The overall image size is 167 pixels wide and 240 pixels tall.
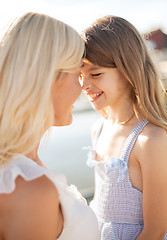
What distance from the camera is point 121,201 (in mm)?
1798

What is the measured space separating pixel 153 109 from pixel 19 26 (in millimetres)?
1015

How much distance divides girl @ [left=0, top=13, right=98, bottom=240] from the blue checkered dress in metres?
0.53

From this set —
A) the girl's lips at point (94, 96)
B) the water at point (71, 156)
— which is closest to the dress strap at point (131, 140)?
the girl's lips at point (94, 96)

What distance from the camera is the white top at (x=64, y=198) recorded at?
1.01 metres

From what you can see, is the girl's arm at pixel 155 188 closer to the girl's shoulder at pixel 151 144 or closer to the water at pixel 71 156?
the girl's shoulder at pixel 151 144

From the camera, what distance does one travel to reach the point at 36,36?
1.13 m

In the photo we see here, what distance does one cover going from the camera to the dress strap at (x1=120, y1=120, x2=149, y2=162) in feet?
5.70

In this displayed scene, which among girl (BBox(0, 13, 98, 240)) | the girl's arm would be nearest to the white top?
girl (BBox(0, 13, 98, 240))

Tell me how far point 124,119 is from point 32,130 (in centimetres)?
97

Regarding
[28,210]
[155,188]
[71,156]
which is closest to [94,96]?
[155,188]

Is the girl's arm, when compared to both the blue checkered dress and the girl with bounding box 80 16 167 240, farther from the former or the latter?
the blue checkered dress

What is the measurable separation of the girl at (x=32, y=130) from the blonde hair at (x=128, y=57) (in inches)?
20.8

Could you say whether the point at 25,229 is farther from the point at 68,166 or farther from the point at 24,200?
the point at 68,166

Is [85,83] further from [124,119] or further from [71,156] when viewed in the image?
[71,156]
